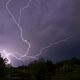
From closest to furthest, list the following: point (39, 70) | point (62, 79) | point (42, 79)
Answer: point (62, 79) → point (42, 79) → point (39, 70)

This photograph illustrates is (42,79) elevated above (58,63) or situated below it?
below

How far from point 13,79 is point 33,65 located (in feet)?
9.55

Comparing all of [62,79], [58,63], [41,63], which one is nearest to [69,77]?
[62,79]

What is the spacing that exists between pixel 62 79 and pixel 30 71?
209 inches

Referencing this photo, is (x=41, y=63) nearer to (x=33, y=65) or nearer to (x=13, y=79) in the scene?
(x=33, y=65)

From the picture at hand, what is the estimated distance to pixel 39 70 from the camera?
29828 millimetres

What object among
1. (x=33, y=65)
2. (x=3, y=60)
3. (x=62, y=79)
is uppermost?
(x=3, y=60)

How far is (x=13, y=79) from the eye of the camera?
29031 millimetres

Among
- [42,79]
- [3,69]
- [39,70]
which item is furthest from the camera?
[3,69]

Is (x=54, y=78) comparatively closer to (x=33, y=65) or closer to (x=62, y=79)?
(x=62, y=79)

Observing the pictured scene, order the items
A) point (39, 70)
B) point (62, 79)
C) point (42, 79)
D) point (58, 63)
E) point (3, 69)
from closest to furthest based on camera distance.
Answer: point (62, 79), point (42, 79), point (39, 70), point (3, 69), point (58, 63)

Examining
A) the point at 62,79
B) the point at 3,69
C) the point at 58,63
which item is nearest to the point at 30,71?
the point at 62,79

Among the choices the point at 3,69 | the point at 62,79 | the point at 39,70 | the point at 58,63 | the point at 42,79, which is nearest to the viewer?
the point at 62,79

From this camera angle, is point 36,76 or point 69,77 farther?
point 36,76
